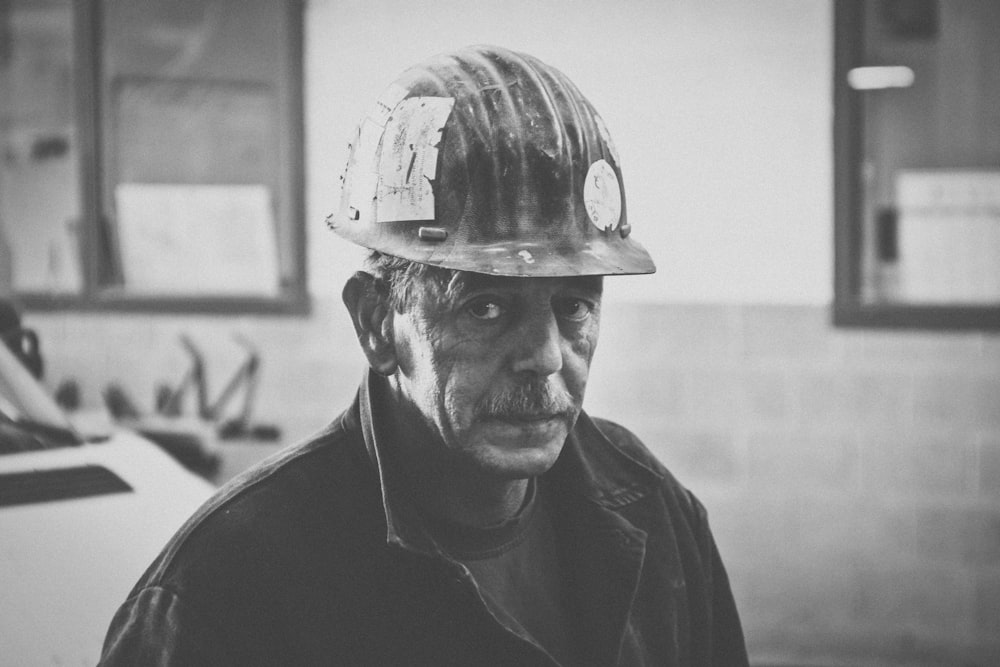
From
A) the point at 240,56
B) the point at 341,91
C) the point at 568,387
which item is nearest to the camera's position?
the point at 568,387

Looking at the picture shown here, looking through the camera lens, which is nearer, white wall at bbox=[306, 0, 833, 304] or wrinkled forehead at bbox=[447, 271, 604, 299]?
wrinkled forehead at bbox=[447, 271, 604, 299]

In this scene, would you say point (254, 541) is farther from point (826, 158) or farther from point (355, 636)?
point (826, 158)

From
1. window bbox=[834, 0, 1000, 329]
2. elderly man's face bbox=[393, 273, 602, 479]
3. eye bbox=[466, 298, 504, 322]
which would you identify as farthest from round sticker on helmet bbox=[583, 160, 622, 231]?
window bbox=[834, 0, 1000, 329]

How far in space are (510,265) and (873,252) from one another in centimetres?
409

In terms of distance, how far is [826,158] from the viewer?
5008 millimetres

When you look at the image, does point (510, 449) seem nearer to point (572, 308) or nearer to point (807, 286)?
point (572, 308)

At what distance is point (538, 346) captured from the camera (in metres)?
1.53

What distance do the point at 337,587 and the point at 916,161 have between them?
446 cm

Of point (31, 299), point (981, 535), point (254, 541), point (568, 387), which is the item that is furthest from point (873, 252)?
point (31, 299)

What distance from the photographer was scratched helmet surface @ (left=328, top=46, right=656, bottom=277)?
4.93ft

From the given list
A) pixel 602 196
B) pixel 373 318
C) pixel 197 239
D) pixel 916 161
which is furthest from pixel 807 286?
pixel 373 318

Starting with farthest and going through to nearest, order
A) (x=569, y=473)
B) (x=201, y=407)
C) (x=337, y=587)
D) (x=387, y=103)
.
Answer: (x=201, y=407), (x=569, y=473), (x=387, y=103), (x=337, y=587)

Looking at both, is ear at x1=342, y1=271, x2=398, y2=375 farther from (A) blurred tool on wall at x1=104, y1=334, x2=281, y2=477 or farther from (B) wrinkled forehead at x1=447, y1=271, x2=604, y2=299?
(A) blurred tool on wall at x1=104, y1=334, x2=281, y2=477

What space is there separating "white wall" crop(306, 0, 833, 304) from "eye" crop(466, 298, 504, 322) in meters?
3.58
